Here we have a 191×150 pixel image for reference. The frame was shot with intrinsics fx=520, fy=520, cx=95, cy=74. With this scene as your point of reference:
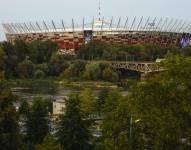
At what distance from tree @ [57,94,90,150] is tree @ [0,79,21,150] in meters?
1.51

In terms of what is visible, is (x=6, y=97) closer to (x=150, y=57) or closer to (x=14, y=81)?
(x=14, y=81)

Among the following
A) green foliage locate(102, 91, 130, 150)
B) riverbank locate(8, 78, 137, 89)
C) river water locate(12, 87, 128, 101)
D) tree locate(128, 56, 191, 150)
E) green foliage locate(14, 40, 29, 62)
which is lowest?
river water locate(12, 87, 128, 101)

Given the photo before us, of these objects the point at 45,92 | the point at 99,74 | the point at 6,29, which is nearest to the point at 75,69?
the point at 99,74

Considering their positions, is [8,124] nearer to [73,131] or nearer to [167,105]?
[73,131]

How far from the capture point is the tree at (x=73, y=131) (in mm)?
15469

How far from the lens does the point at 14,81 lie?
45969 millimetres

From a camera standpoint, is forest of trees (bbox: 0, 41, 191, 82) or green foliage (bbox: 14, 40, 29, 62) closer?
forest of trees (bbox: 0, 41, 191, 82)

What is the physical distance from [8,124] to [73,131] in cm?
205

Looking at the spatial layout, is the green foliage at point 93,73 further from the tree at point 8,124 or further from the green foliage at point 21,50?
the tree at point 8,124

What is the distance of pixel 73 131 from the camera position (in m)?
15.7

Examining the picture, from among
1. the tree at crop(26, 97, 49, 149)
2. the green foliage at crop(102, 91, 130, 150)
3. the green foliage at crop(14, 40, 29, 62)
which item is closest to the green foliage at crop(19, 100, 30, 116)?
the tree at crop(26, 97, 49, 149)

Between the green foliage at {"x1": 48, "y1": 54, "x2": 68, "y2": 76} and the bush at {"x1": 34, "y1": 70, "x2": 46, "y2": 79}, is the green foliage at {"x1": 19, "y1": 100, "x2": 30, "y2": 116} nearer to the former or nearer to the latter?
the bush at {"x1": 34, "y1": 70, "x2": 46, "y2": 79}

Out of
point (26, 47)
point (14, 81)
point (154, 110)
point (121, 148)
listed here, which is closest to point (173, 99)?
point (154, 110)

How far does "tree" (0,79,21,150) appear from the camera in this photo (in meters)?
14.4
